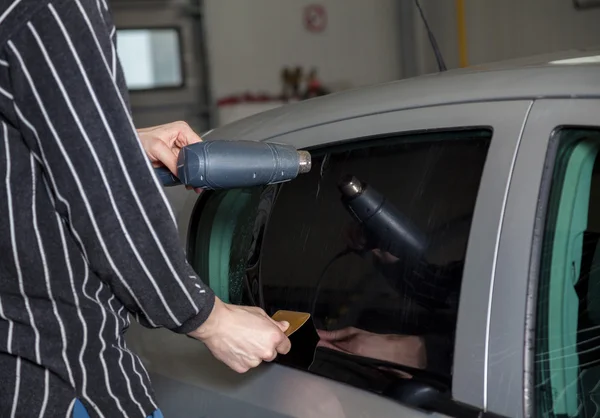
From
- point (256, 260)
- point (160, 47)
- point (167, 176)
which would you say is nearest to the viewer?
point (167, 176)

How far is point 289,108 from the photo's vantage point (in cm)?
149

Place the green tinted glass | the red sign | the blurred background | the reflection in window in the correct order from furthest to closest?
the red sign < the reflection in window < the blurred background < the green tinted glass

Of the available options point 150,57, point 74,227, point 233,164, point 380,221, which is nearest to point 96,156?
point 74,227

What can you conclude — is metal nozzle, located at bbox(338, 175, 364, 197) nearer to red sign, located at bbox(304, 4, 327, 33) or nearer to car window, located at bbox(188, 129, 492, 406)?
car window, located at bbox(188, 129, 492, 406)

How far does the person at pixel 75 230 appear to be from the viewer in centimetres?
87

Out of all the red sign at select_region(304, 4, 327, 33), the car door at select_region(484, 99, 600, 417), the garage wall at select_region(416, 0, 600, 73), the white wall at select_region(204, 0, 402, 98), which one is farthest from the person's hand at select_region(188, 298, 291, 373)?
the red sign at select_region(304, 4, 327, 33)

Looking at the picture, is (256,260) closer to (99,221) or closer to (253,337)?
(253,337)

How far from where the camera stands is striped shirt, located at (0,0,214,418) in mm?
871

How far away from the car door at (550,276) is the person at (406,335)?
7cm

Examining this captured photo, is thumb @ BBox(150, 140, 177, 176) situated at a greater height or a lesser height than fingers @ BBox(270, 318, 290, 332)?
greater

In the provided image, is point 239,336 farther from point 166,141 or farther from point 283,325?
point 166,141

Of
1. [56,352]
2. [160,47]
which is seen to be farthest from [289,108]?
[160,47]

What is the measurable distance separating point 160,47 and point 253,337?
16.7 feet

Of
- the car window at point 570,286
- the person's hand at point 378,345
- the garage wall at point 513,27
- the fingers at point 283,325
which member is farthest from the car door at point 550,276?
the garage wall at point 513,27
